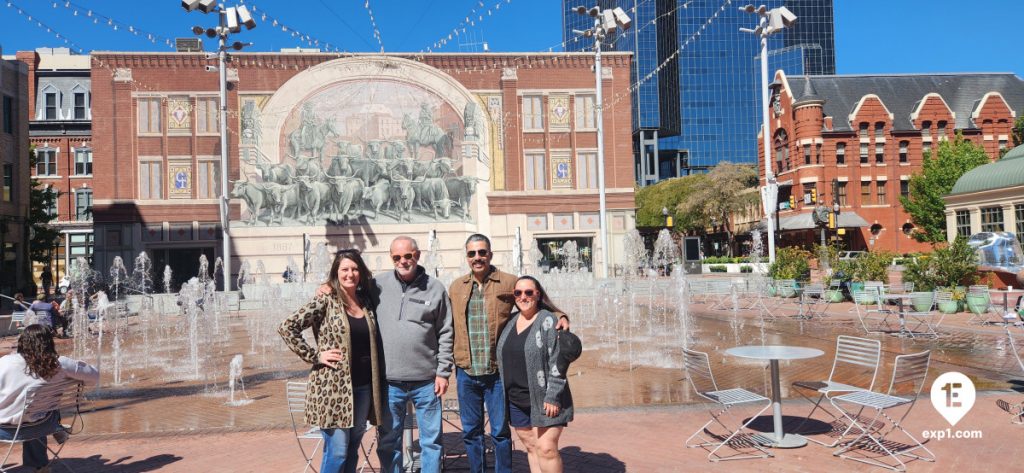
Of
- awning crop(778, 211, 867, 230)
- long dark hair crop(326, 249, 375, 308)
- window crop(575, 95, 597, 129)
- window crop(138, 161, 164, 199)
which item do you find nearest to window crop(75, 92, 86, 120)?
window crop(138, 161, 164, 199)

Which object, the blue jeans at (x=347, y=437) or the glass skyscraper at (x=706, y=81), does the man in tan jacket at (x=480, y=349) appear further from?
the glass skyscraper at (x=706, y=81)

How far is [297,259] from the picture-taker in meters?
32.9

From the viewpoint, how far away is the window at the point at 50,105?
4472cm

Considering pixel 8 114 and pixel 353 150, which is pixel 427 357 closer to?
pixel 353 150

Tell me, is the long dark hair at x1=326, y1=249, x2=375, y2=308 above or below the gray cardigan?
above

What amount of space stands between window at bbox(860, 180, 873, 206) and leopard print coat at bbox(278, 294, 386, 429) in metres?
50.3

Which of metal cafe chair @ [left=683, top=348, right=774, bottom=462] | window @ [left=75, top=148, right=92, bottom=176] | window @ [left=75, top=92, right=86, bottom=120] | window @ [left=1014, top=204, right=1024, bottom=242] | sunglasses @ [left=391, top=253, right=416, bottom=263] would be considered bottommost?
metal cafe chair @ [left=683, top=348, right=774, bottom=462]

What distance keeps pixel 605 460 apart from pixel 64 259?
171 feet

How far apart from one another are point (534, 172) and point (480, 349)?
30696 mm

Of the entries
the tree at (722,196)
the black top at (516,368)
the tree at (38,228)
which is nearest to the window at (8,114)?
the tree at (38,228)

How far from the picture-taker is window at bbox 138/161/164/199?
3294 centimetres

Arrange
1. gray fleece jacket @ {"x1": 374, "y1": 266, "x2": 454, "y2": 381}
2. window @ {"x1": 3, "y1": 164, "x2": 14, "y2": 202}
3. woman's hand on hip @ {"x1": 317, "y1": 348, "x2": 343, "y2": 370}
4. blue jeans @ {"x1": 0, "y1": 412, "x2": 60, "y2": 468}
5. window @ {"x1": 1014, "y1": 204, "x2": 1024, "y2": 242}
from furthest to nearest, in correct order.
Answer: window @ {"x1": 3, "y1": 164, "x2": 14, "y2": 202} < window @ {"x1": 1014, "y1": 204, "x2": 1024, "y2": 242} < blue jeans @ {"x1": 0, "y1": 412, "x2": 60, "y2": 468} < gray fleece jacket @ {"x1": 374, "y1": 266, "x2": 454, "y2": 381} < woman's hand on hip @ {"x1": 317, "y1": 348, "x2": 343, "y2": 370}

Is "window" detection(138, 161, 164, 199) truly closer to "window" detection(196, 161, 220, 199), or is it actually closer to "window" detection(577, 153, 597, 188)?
"window" detection(196, 161, 220, 199)

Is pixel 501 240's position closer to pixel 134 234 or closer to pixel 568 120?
pixel 568 120
